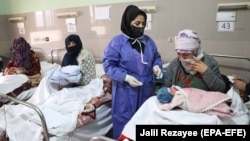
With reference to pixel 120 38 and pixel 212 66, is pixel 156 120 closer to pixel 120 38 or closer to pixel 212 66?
pixel 212 66

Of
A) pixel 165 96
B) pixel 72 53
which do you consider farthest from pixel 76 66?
pixel 165 96

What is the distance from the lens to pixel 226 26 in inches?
107

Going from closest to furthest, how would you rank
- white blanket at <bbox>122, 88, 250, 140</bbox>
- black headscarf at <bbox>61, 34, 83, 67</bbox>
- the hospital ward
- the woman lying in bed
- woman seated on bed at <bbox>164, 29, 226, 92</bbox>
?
white blanket at <bbox>122, 88, 250, 140</bbox>, the hospital ward, woman seated on bed at <bbox>164, 29, 226, 92</bbox>, black headscarf at <bbox>61, 34, 83, 67</bbox>, the woman lying in bed

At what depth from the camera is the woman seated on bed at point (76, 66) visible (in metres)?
2.61

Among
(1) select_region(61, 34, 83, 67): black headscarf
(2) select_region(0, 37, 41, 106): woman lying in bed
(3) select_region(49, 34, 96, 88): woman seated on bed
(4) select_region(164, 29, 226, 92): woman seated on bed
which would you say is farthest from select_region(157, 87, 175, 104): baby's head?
(2) select_region(0, 37, 41, 106): woman lying in bed

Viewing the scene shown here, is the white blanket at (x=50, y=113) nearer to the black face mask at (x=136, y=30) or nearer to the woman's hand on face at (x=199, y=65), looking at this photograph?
the black face mask at (x=136, y=30)

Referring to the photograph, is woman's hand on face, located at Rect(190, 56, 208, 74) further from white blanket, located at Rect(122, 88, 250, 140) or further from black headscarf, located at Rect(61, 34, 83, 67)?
black headscarf, located at Rect(61, 34, 83, 67)

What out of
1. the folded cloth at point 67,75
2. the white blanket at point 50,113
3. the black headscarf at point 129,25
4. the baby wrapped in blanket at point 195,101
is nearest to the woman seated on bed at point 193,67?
the baby wrapped in blanket at point 195,101

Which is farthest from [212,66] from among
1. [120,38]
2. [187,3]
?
[187,3]

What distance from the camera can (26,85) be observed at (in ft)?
9.66

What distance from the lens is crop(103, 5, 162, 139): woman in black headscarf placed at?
204 cm

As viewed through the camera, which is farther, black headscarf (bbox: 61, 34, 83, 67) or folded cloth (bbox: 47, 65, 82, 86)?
black headscarf (bbox: 61, 34, 83, 67)

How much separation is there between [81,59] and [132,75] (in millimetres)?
915

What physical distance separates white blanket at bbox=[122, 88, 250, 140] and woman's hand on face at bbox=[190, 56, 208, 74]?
28cm
